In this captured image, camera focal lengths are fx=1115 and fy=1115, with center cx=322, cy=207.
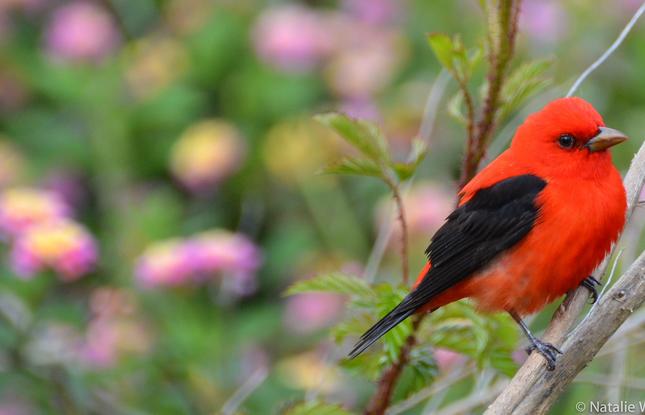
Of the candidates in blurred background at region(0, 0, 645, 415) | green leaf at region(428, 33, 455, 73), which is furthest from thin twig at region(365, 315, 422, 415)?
blurred background at region(0, 0, 645, 415)

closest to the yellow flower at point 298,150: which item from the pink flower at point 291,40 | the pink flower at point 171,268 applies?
the pink flower at point 291,40

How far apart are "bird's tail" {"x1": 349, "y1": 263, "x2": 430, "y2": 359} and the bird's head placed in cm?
50

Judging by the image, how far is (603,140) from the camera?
87.0 inches

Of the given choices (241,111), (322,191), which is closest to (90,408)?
(322,191)

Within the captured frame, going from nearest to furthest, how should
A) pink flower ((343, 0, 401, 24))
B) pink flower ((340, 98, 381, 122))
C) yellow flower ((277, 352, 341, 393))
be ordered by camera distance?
yellow flower ((277, 352, 341, 393))
pink flower ((340, 98, 381, 122))
pink flower ((343, 0, 401, 24))

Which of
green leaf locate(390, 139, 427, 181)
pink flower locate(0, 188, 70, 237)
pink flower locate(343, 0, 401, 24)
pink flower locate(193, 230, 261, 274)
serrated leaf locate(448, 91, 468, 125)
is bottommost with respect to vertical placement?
green leaf locate(390, 139, 427, 181)

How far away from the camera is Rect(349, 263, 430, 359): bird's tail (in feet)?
6.37

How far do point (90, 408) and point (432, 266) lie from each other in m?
1.06

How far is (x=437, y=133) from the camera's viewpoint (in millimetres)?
4098

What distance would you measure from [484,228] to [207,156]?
1786 millimetres

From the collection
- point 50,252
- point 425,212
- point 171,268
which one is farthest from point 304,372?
point 50,252

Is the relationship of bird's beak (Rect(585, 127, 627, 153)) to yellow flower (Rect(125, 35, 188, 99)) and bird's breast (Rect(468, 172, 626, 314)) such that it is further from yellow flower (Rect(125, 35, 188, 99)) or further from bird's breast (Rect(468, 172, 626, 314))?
yellow flower (Rect(125, 35, 188, 99))

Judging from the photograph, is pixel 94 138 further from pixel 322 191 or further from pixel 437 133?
pixel 437 133

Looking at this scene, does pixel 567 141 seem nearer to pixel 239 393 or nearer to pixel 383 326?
pixel 383 326
